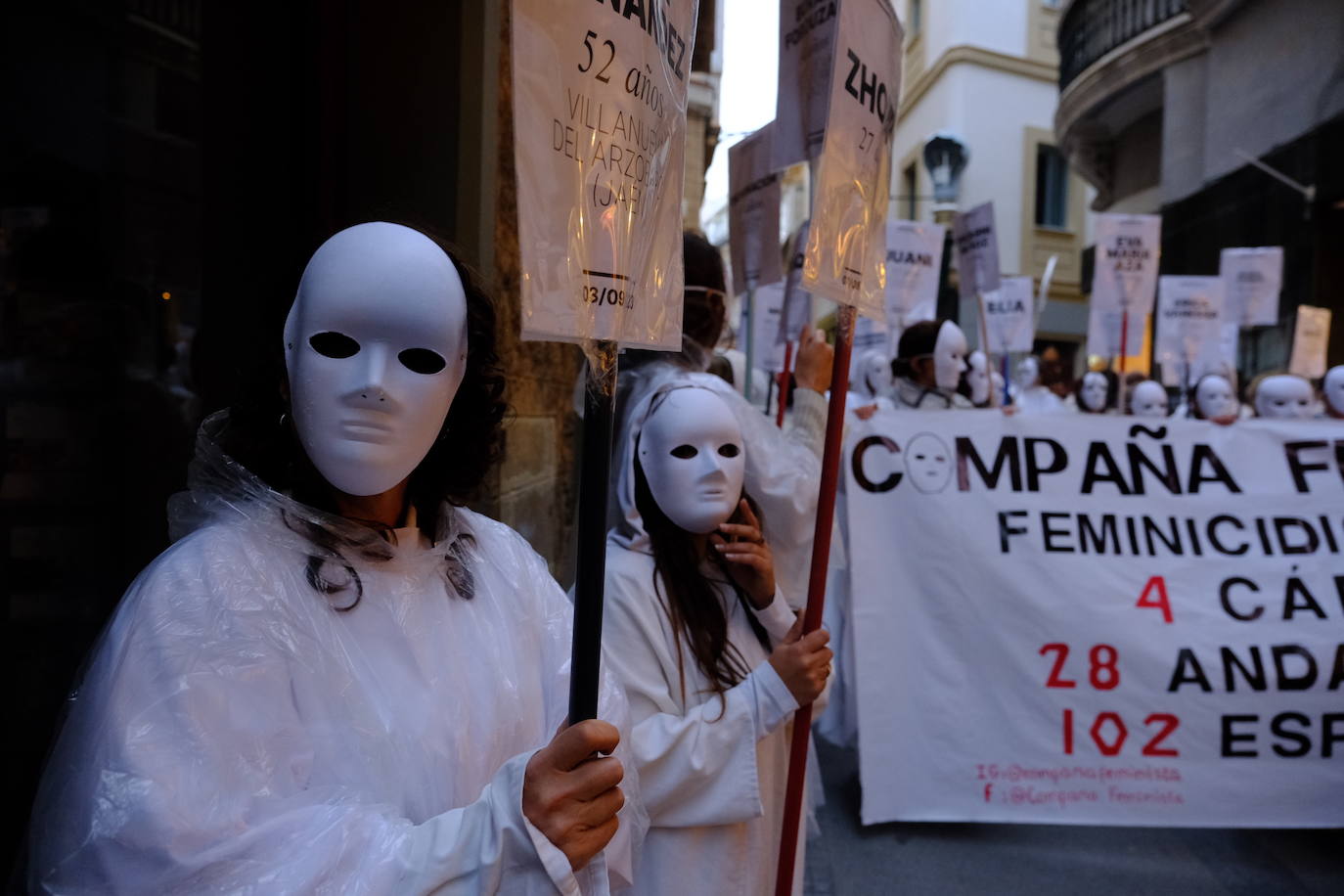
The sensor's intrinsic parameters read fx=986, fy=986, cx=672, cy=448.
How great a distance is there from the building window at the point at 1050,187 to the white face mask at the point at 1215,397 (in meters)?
16.3

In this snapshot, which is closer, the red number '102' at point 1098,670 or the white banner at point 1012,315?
the red number '102' at point 1098,670

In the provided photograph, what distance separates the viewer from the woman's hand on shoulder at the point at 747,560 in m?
2.18

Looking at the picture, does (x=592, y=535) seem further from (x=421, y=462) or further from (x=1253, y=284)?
(x=1253, y=284)

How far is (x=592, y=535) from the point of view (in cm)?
121

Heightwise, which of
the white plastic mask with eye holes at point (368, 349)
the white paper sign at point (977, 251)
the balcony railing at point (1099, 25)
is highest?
the balcony railing at point (1099, 25)

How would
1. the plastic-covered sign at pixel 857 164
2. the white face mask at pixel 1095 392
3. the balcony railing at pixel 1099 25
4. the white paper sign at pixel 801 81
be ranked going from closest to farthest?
1. the plastic-covered sign at pixel 857 164
2. the white paper sign at pixel 801 81
3. the white face mask at pixel 1095 392
4. the balcony railing at pixel 1099 25

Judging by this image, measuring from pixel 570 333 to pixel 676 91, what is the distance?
0.44m

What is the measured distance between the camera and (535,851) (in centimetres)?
115

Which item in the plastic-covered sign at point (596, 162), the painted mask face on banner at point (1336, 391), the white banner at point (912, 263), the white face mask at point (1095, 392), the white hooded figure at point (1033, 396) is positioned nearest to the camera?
the plastic-covered sign at point (596, 162)

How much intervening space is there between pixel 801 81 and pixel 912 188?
22.6 metres

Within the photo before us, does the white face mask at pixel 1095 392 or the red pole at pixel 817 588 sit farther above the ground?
the white face mask at pixel 1095 392

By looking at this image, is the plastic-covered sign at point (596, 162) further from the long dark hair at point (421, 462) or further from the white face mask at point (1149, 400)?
the white face mask at point (1149, 400)

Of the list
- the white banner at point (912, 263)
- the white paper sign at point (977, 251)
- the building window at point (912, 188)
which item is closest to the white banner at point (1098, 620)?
the white paper sign at point (977, 251)

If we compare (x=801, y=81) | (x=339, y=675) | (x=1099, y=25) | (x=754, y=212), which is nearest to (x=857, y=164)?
(x=801, y=81)
